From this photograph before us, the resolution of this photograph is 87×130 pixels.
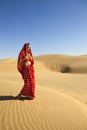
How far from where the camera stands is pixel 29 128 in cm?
780

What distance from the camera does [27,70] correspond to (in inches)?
461

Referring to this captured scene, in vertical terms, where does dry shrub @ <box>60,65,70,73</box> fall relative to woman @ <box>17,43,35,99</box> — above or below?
above

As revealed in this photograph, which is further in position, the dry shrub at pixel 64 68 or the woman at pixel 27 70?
the dry shrub at pixel 64 68

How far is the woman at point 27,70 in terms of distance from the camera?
11.6 m

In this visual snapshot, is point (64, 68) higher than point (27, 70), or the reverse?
point (64, 68)

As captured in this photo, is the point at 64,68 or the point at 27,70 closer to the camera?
the point at 27,70

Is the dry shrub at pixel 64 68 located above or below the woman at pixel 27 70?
above

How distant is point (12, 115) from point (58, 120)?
1416mm

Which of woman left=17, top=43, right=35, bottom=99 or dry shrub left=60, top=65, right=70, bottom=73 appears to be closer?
woman left=17, top=43, right=35, bottom=99

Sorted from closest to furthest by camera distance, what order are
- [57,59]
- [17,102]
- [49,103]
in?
[17,102] → [49,103] → [57,59]

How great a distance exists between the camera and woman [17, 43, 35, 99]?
11.6 metres

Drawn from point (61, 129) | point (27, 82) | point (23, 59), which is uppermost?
point (23, 59)

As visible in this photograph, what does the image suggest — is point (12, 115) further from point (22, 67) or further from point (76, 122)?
point (22, 67)

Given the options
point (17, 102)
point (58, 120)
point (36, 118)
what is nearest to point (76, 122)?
point (58, 120)
